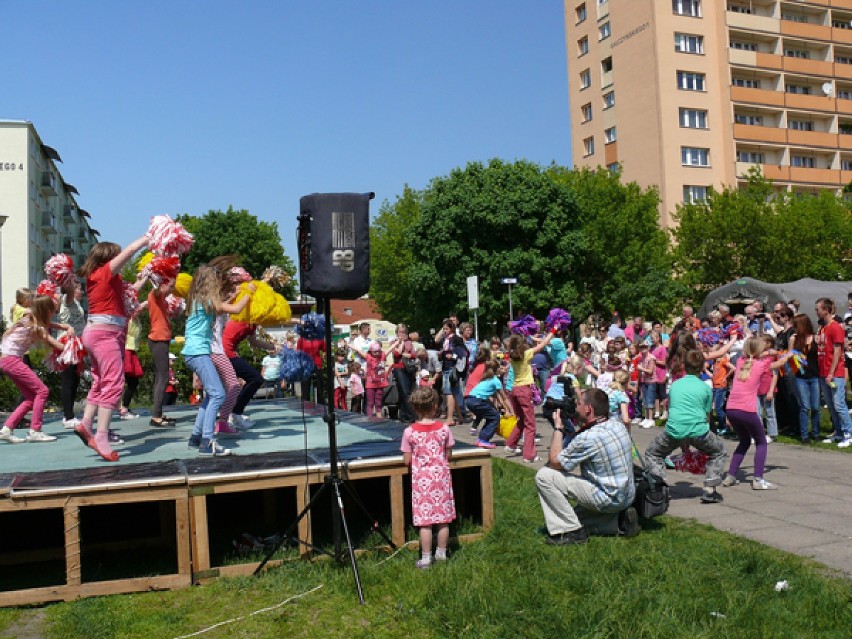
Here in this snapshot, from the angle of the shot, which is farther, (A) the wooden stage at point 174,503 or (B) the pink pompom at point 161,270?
(B) the pink pompom at point 161,270

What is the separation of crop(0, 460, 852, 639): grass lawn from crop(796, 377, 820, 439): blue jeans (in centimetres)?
648

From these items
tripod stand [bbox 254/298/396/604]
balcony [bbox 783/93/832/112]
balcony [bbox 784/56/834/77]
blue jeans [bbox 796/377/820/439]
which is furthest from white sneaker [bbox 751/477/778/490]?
balcony [bbox 784/56/834/77]

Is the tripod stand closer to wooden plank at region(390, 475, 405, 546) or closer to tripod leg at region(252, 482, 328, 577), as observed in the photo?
tripod leg at region(252, 482, 328, 577)

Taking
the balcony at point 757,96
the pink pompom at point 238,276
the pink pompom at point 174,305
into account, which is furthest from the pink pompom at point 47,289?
the balcony at point 757,96

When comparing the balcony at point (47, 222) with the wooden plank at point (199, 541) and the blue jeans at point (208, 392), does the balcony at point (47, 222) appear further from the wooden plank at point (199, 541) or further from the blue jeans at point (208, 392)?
the wooden plank at point (199, 541)

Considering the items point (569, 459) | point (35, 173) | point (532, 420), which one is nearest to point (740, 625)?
point (569, 459)

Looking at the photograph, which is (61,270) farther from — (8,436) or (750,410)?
(750,410)

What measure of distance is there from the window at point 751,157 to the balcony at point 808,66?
5.83 meters

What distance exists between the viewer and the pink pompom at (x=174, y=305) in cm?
997

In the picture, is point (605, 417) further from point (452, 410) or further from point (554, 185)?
point (554, 185)

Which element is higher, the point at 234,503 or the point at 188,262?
the point at 188,262

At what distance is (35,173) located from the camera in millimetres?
62375

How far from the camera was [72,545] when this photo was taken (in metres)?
5.55

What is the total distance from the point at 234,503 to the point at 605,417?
376 centimetres
